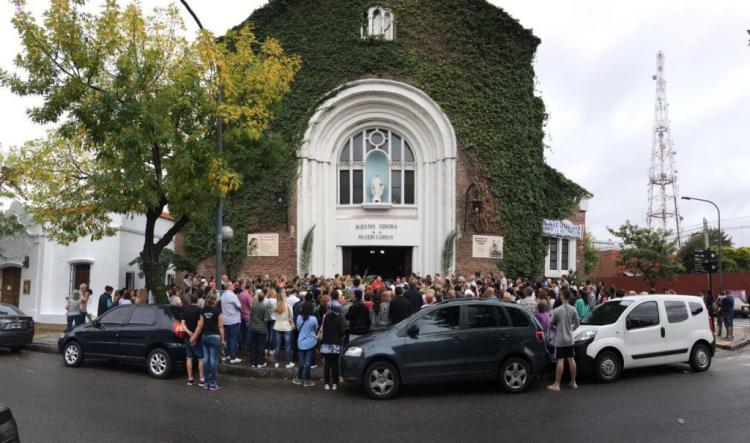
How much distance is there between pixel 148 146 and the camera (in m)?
12.0

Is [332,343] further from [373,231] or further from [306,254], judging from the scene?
[373,231]

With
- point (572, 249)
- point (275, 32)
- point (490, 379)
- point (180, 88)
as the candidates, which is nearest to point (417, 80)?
point (275, 32)

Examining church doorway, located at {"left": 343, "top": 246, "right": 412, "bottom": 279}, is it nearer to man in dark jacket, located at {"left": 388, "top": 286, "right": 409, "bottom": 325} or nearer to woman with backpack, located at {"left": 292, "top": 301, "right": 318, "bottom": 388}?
man in dark jacket, located at {"left": 388, "top": 286, "right": 409, "bottom": 325}

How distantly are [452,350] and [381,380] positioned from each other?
1280 mm

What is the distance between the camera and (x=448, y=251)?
23547 millimetres

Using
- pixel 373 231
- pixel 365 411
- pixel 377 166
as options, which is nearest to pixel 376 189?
pixel 377 166

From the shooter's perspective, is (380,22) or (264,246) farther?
(380,22)

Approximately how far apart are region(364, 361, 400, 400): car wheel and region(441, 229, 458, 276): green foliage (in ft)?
47.0

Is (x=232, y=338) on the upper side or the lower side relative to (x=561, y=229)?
lower

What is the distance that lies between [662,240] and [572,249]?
5.75 meters

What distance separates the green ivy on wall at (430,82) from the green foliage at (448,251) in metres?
1.98

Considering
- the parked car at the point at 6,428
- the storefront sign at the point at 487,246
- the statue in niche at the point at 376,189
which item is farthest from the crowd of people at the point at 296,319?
the statue in niche at the point at 376,189

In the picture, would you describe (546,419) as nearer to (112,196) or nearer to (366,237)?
(112,196)

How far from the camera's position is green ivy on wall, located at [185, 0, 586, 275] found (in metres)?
24.0
